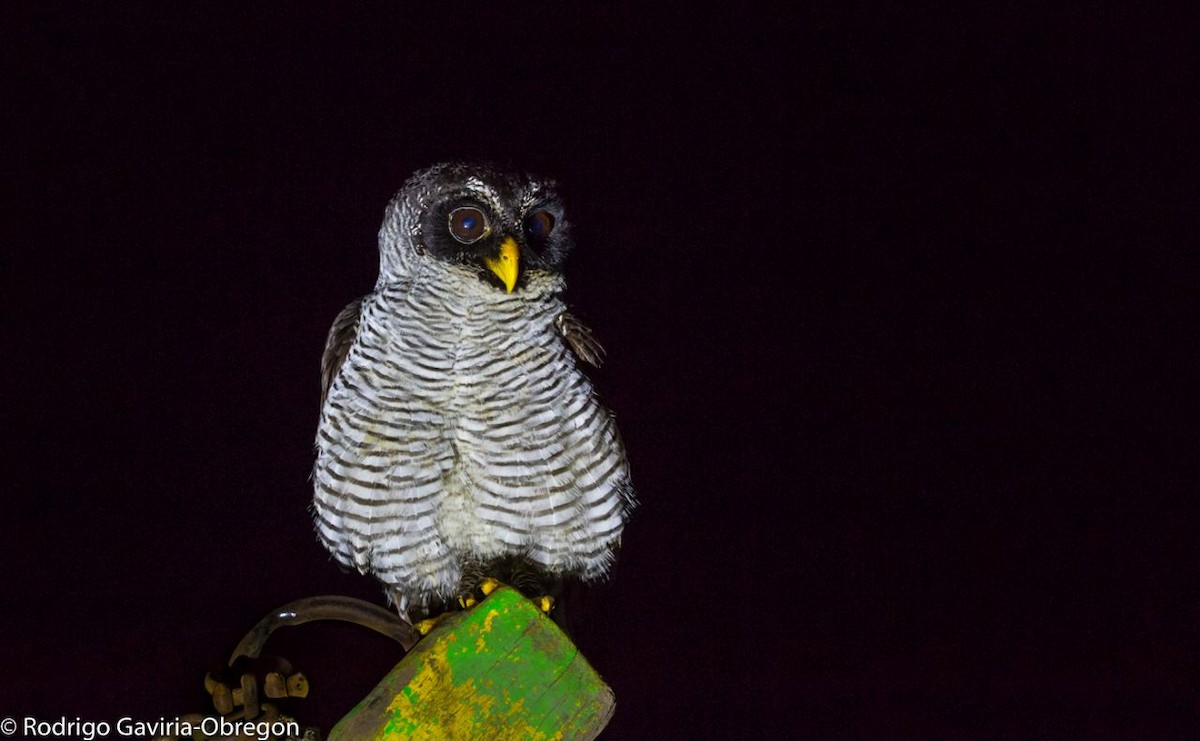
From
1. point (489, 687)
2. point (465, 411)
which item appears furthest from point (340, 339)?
point (489, 687)

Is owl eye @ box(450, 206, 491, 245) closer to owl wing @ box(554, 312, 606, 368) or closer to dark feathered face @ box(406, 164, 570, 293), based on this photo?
dark feathered face @ box(406, 164, 570, 293)

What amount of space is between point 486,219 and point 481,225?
10 millimetres

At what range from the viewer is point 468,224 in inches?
55.7

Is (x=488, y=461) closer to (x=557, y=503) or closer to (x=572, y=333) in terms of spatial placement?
(x=557, y=503)

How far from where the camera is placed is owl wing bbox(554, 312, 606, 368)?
157 cm

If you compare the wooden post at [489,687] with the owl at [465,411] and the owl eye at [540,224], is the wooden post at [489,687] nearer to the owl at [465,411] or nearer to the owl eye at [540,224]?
the owl at [465,411]

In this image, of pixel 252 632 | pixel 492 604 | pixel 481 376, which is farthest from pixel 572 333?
pixel 252 632

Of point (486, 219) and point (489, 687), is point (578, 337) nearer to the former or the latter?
point (486, 219)

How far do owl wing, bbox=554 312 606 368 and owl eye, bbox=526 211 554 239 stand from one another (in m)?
0.13

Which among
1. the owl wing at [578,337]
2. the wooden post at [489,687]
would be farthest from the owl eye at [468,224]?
the wooden post at [489,687]

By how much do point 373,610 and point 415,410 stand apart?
0.84 ft

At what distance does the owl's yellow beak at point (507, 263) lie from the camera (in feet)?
4.59

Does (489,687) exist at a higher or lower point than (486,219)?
lower

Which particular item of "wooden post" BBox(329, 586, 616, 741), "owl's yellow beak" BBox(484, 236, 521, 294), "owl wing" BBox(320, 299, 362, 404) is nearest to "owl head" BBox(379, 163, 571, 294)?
"owl's yellow beak" BBox(484, 236, 521, 294)
